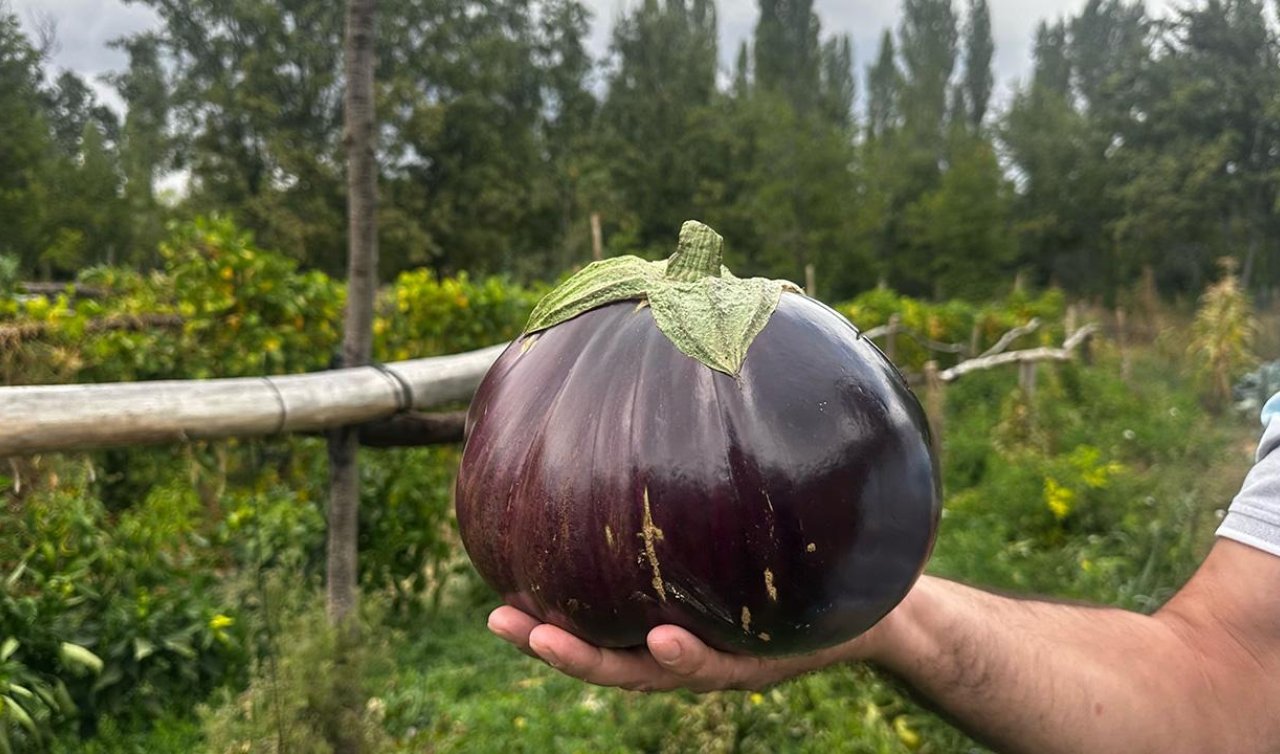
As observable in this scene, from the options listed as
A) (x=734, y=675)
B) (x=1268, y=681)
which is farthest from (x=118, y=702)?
(x=1268, y=681)

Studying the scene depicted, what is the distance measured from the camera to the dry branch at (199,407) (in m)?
1.83

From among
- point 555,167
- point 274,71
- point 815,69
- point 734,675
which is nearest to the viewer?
point 734,675

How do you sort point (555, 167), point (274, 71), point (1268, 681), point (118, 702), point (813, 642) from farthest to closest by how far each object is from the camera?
point (555, 167) → point (274, 71) → point (118, 702) → point (1268, 681) → point (813, 642)

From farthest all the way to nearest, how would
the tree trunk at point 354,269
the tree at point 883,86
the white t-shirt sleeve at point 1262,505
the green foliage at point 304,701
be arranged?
the tree at point 883,86 < the tree trunk at point 354,269 < the green foliage at point 304,701 < the white t-shirt sleeve at point 1262,505

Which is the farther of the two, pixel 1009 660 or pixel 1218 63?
pixel 1218 63

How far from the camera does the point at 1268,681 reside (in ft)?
4.18

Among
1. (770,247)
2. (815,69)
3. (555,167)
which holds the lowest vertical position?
(770,247)

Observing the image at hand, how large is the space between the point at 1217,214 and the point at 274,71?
95.1 feet

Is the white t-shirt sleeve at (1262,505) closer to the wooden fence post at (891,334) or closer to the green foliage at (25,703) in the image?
the green foliage at (25,703)

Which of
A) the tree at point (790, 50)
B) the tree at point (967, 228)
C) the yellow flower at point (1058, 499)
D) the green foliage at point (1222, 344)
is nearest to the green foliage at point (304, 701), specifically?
the yellow flower at point (1058, 499)

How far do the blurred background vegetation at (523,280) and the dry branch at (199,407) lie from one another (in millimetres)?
500

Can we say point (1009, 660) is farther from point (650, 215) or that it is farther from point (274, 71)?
point (650, 215)

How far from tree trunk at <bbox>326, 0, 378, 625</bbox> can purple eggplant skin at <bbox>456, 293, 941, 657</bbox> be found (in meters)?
1.67

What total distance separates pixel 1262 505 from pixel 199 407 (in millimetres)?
2152
